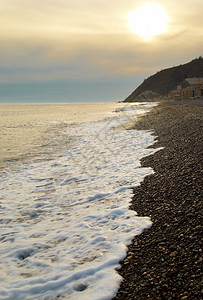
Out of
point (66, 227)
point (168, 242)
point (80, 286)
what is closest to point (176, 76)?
point (66, 227)

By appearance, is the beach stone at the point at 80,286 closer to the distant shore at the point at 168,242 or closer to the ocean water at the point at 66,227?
the ocean water at the point at 66,227

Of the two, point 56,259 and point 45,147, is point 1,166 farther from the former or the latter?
point 56,259

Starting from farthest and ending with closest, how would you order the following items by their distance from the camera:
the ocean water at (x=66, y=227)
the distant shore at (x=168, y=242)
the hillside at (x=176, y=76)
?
the hillside at (x=176, y=76), the ocean water at (x=66, y=227), the distant shore at (x=168, y=242)

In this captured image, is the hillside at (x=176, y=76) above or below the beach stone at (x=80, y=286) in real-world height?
above

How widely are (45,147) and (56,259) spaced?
46.1 feet

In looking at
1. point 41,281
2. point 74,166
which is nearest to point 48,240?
point 41,281

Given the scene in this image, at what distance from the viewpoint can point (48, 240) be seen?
5570 mm

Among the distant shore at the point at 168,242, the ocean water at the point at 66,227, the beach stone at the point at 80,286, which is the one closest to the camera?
the distant shore at the point at 168,242

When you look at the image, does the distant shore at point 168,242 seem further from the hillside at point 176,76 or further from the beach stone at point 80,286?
the hillside at point 176,76

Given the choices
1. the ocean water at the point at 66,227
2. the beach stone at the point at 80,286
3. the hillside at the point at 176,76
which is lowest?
the beach stone at the point at 80,286

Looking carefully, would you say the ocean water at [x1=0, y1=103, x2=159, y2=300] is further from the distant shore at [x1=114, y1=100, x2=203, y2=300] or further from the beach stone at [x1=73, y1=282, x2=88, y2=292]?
the distant shore at [x1=114, y1=100, x2=203, y2=300]

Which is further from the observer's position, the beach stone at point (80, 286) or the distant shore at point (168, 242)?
the beach stone at point (80, 286)

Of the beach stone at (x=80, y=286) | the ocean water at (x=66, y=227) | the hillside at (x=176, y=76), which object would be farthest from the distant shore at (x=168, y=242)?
the hillside at (x=176, y=76)

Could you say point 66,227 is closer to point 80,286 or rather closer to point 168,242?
point 80,286
